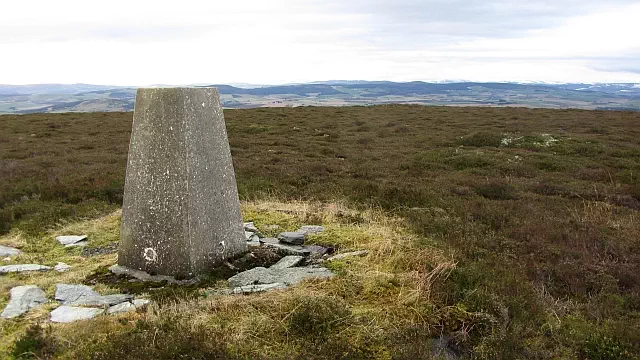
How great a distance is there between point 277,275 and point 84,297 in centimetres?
229

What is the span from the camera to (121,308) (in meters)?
5.43

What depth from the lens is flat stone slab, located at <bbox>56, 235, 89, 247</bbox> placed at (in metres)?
8.12

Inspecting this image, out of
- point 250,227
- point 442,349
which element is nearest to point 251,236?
point 250,227

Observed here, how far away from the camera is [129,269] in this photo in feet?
22.1

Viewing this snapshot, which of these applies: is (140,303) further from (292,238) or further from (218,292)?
(292,238)

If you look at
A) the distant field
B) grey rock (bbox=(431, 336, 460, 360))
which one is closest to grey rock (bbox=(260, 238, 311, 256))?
the distant field

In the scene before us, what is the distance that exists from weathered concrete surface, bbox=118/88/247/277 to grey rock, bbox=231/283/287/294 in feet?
3.14

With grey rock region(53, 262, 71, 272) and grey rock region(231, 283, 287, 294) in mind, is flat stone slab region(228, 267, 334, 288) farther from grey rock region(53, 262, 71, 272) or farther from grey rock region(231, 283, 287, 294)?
grey rock region(53, 262, 71, 272)

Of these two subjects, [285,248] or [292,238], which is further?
[292,238]

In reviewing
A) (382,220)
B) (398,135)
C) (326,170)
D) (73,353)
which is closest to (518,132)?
(398,135)

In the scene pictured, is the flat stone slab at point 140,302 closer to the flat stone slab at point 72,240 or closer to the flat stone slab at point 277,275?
the flat stone slab at point 277,275

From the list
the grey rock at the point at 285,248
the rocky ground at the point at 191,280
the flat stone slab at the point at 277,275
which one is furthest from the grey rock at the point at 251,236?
the flat stone slab at the point at 277,275

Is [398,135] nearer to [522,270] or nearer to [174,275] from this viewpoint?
[522,270]

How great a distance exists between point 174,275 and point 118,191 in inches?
280
